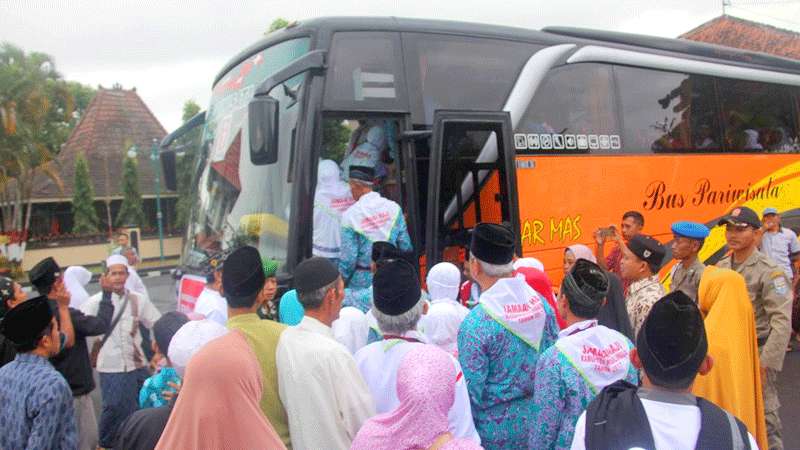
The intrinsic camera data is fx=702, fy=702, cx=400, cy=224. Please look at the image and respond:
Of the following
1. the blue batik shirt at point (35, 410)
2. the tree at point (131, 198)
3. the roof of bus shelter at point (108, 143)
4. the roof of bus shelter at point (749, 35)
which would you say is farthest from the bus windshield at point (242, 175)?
the roof of bus shelter at point (108, 143)

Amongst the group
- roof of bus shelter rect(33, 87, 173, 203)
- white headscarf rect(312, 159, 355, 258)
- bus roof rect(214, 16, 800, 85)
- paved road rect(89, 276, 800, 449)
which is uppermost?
roof of bus shelter rect(33, 87, 173, 203)

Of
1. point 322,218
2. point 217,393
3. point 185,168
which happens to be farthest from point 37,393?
point 185,168

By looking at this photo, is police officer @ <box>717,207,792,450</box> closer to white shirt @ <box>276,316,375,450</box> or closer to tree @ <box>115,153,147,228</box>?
white shirt @ <box>276,316,375,450</box>

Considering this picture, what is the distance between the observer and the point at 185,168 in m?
35.0

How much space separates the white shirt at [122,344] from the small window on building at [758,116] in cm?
691

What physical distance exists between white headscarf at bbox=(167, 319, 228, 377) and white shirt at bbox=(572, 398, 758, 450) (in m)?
1.80

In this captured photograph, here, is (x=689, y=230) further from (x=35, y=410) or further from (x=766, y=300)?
(x=35, y=410)

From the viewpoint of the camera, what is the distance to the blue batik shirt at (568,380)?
9.95ft

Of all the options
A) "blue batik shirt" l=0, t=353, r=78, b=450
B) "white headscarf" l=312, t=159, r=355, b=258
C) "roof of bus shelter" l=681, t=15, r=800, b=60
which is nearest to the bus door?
"white headscarf" l=312, t=159, r=355, b=258

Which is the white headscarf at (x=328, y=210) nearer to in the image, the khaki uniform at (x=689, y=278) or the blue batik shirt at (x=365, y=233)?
the blue batik shirt at (x=365, y=233)

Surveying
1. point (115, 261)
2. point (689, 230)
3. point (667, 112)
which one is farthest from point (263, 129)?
point (667, 112)

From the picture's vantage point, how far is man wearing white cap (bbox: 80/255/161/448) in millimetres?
6098

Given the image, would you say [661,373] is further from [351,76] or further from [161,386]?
[351,76]

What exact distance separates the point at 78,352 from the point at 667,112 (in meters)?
6.48
